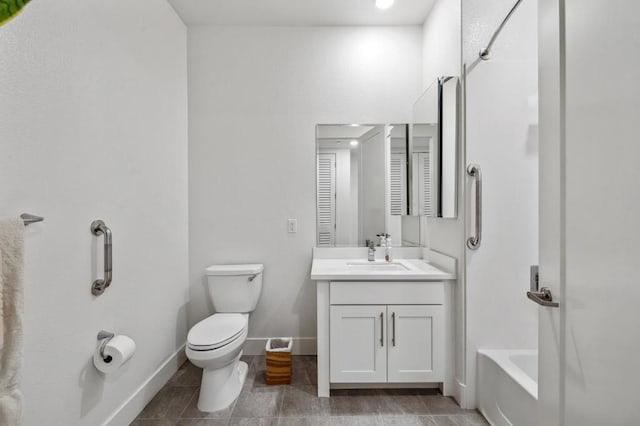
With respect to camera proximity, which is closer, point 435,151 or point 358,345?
point 358,345

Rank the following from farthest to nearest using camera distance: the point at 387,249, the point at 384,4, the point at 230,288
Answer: the point at 387,249
the point at 230,288
the point at 384,4

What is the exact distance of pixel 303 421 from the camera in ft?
5.98

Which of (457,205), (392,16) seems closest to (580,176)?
(457,205)

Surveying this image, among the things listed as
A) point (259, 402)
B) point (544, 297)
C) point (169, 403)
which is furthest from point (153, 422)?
point (544, 297)

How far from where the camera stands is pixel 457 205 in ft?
6.51

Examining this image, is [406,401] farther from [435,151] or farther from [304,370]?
[435,151]

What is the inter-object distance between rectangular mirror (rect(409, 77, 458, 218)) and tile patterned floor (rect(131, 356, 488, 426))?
117 cm

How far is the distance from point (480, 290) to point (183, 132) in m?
2.40

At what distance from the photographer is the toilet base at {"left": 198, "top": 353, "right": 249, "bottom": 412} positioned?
1937mm

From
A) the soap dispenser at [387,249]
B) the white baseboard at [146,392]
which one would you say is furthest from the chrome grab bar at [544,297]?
the white baseboard at [146,392]

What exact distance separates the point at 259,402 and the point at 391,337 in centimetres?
92

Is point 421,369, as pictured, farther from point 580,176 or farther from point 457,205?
point 580,176

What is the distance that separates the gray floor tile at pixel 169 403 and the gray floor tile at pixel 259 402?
336mm

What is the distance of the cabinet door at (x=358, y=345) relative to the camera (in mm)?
2025
